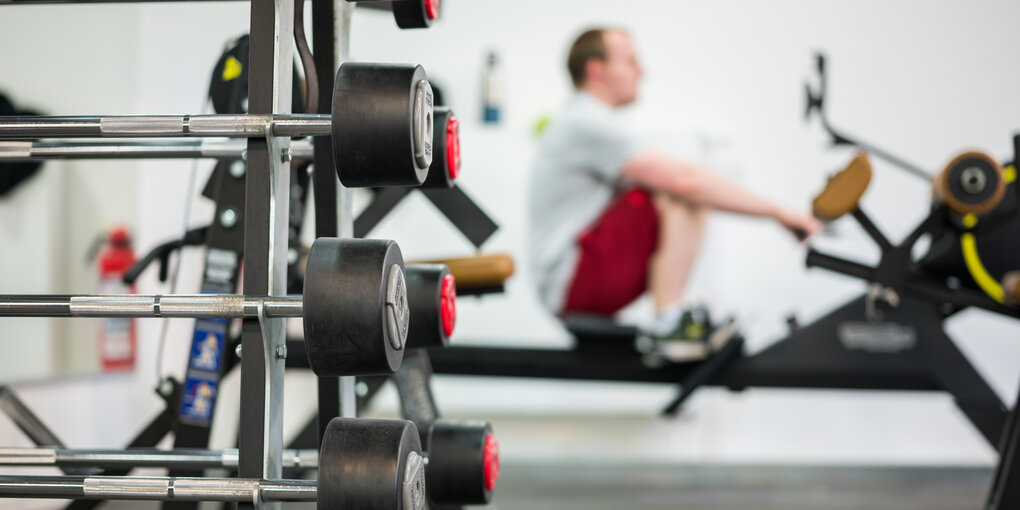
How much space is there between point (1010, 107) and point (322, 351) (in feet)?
11.5

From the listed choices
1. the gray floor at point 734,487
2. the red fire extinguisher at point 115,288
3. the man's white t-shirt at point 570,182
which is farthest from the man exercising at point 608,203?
the red fire extinguisher at point 115,288

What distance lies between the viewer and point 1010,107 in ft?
11.5

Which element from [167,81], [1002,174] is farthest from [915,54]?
[167,81]

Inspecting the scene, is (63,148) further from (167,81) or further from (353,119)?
(167,81)

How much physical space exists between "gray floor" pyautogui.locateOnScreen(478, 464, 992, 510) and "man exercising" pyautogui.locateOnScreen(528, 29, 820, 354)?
517 millimetres

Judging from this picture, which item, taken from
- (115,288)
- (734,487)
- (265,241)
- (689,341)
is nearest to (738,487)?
(734,487)

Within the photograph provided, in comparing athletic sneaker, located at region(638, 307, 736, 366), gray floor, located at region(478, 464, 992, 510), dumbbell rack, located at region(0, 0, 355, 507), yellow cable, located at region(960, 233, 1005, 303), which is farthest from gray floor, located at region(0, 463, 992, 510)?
dumbbell rack, located at region(0, 0, 355, 507)

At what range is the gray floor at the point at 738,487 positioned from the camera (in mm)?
2314

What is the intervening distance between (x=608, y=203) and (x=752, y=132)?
101 cm

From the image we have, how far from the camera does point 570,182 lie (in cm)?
Result: 284

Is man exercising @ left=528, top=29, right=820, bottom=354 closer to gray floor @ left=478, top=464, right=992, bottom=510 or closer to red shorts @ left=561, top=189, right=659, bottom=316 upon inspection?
red shorts @ left=561, top=189, right=659, bottom=316

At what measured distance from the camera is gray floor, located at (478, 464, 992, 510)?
2.31 metres

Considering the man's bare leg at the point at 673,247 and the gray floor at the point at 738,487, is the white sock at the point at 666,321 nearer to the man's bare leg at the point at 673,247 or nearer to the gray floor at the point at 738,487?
the man's bare leg at the point at 673,247

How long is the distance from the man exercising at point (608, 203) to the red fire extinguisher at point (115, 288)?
48.6 inches
